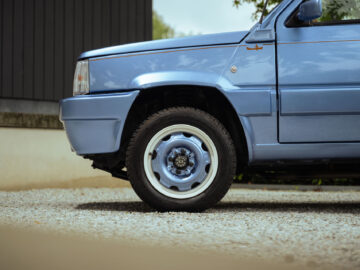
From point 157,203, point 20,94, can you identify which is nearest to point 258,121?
point 157,203

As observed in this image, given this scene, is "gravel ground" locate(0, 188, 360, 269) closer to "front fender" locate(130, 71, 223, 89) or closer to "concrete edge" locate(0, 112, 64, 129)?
"front fender" locate(130, 71, 223, 89)

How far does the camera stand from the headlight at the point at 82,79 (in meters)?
4.61

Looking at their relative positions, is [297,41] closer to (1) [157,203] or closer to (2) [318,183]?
(1) [157,203]

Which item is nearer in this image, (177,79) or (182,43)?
(177,79)

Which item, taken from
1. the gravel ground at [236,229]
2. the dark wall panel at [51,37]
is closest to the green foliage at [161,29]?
the dark wall panel at [51,37]

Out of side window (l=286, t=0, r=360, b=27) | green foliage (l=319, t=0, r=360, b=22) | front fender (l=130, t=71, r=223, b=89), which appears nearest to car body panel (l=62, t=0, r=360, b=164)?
front fender (l=130, t=71, r=223, b=89)

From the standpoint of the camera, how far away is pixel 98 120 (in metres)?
4.49

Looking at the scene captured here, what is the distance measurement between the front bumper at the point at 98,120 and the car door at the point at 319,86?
51.1 inches

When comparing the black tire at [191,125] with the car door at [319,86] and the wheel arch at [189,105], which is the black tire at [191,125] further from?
the car door at [319,86]

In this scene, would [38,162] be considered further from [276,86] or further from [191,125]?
[276,86]

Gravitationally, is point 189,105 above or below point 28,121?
above

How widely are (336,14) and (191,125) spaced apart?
5.47 ft

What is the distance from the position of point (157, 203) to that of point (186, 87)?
3.40ft

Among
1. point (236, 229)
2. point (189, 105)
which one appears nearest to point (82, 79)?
point (189, 105)
